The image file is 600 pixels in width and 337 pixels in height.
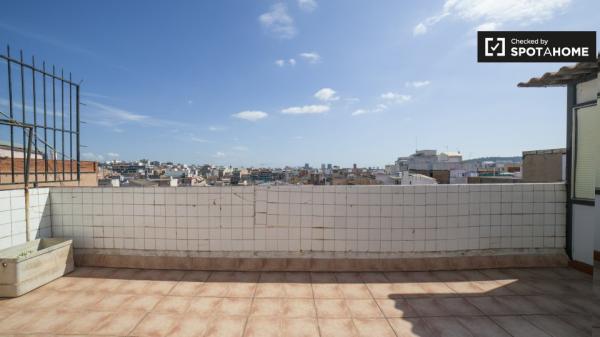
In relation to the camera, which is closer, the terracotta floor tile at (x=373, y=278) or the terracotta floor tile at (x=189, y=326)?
the terracotta floor tile at (x=189, y=326)

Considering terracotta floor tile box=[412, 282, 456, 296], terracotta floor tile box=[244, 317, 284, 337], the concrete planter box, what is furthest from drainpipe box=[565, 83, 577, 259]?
the concrete planter box

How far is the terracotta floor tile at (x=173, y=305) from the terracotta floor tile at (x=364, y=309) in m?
2.22

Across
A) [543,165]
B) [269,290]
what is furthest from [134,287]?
[543,165]

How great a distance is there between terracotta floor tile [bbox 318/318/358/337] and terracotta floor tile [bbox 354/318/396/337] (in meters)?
0.07

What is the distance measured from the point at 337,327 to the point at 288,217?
1.90 m

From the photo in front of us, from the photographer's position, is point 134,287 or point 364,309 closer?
point 364,309

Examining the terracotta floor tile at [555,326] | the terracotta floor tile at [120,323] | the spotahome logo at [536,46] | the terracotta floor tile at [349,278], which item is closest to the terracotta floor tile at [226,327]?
the terracotta floor tile at [120,323]

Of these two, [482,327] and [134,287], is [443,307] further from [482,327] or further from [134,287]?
[134,287]

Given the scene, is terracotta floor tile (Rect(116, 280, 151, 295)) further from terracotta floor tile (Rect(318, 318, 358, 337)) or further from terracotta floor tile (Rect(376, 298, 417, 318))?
terracotta floor tile (Rect(376, 298, 417, 318))

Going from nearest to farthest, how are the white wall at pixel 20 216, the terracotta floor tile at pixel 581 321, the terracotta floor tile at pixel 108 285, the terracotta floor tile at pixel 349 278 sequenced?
1. the terracotta floor tile at pixel 581 321
2. the terracotta floor tile at pixel 108 285
3. the white wall at pixel 20 216
4. the terracotta floor tile at pixel 349 278

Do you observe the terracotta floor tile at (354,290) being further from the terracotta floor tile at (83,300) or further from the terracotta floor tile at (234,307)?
the terracotta floor tile at (83,300)

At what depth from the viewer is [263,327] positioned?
3002 mm

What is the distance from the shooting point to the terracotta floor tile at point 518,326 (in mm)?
2930

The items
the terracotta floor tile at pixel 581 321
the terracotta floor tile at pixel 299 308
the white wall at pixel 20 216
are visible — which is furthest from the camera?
the white wall at pixel 20 216
